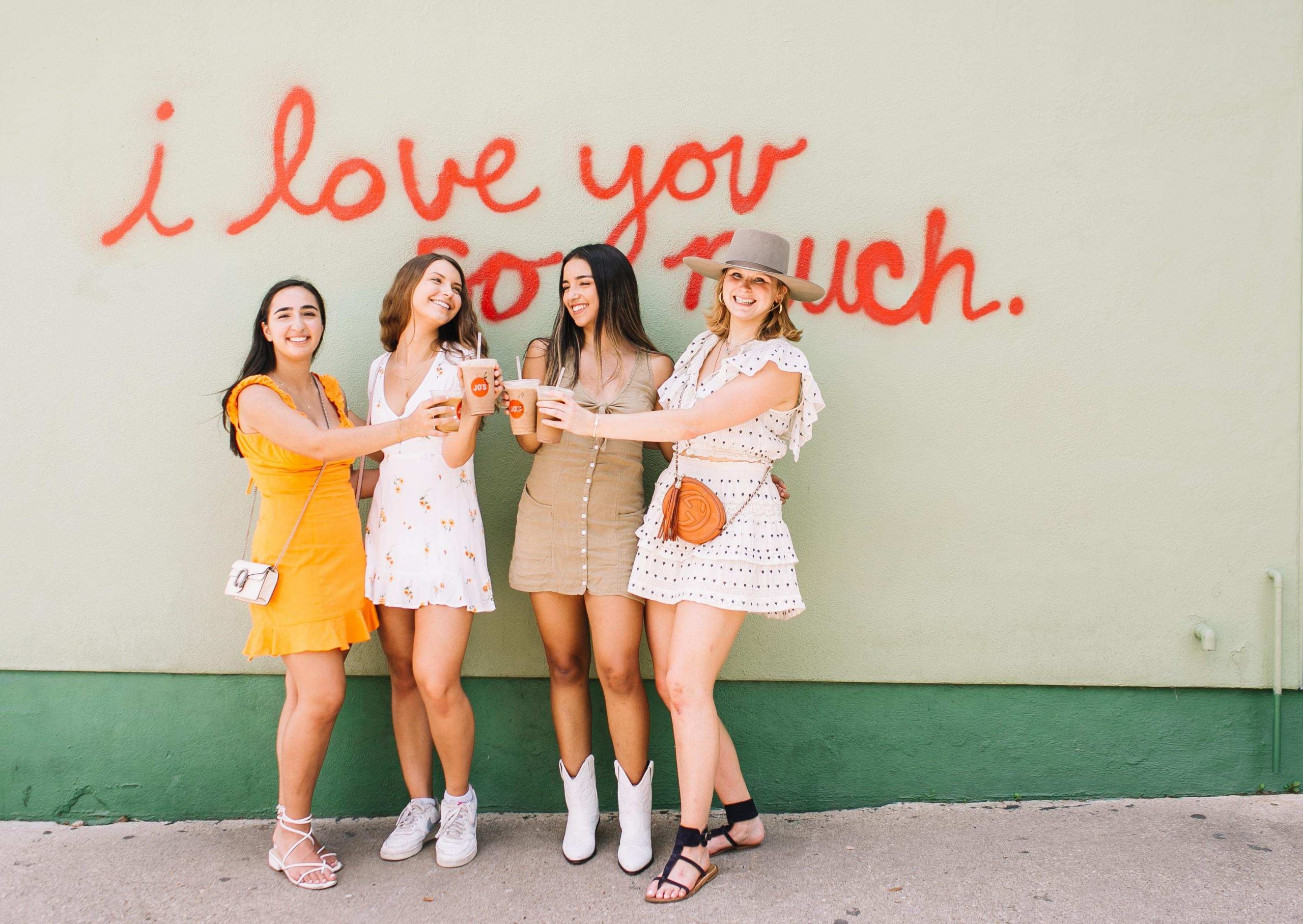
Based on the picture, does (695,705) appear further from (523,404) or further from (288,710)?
(288,710)

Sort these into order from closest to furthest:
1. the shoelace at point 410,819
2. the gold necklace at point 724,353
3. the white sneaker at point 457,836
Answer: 1. the gold necklace at point 724,353
2. the white sneaker at point 457,836
3. the shoelace at point 410,819

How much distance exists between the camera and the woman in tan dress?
9.06 feet

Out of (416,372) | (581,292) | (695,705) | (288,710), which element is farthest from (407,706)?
(581,292)

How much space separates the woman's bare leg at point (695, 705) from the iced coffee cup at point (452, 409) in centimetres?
87

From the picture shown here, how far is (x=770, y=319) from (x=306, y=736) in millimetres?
1950

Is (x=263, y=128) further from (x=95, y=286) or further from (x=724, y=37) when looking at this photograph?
(x=724, y=37)

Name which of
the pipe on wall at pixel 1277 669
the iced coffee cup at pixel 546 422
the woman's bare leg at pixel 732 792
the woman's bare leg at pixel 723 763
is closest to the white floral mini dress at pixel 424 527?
the iced coffee cup at pixel 546 422

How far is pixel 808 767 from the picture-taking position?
10.6ft

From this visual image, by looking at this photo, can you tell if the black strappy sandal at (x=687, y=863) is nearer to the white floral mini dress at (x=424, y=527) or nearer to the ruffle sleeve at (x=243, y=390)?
the white floral mini dress at (x=424, y=527)

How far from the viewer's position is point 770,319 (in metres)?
2.76

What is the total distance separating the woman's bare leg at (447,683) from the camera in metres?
2.73

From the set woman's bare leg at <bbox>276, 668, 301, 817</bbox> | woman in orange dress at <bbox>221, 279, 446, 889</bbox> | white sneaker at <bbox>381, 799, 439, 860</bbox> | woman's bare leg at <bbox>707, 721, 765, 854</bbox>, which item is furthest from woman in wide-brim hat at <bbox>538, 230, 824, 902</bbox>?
woman's bare leg at <bbox>276, 668, 301, 817</bbox>

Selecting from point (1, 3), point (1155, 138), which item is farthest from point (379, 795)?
point (1155, 138)

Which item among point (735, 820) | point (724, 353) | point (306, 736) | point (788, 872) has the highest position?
point (724, 353)
